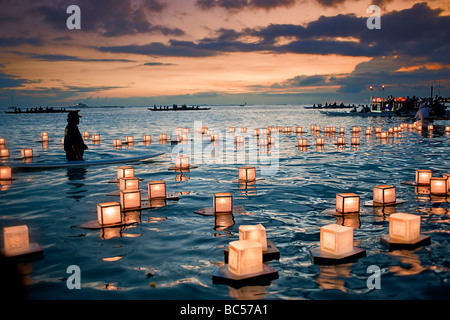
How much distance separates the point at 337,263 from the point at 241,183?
5986mm

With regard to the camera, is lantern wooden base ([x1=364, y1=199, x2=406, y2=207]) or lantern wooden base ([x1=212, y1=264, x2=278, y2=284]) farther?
lantern wooden base ([x1=364, y1=199, x2=406, y2=207])

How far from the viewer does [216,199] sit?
305 inches

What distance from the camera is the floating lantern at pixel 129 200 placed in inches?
319

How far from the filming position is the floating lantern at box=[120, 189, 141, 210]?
26.6ft

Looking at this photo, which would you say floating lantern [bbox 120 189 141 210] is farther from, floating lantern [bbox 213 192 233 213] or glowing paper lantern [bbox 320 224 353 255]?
glowing paper lantern [bbox 320 224 353 255]

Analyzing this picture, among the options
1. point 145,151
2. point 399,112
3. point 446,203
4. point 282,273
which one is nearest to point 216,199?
point 282,273

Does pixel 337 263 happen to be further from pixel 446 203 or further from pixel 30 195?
pixel 30 195

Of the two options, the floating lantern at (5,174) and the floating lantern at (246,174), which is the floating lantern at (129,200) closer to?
the floating lantern at (246,174)

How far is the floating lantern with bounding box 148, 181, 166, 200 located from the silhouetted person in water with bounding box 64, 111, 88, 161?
489cm

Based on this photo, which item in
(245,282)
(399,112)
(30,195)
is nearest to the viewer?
(245,282)

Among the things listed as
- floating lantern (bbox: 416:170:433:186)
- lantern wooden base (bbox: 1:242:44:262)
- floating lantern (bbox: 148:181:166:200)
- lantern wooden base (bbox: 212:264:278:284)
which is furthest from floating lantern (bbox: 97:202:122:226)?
floating lantern (bbox: 416:170:433:186)

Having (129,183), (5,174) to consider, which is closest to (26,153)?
(5,174)
